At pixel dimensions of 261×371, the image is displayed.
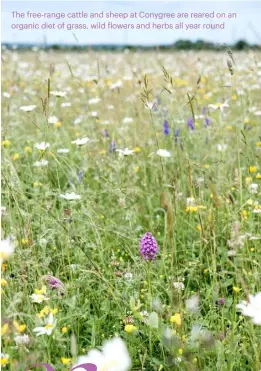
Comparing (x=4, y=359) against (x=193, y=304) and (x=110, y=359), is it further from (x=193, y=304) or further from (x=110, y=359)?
(x=193, y=304)

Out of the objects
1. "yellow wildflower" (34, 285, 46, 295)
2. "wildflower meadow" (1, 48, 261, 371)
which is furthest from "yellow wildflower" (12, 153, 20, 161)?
"yellow wildflower" (34, 285, 46, 295)

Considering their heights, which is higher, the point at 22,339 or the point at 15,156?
the point at 15,156

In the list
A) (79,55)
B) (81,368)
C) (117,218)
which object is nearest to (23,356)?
(81,368)

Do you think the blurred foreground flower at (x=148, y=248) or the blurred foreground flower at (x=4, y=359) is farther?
the blurred foreground flower at (x=148, y=248)

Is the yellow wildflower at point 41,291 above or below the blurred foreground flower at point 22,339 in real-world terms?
above

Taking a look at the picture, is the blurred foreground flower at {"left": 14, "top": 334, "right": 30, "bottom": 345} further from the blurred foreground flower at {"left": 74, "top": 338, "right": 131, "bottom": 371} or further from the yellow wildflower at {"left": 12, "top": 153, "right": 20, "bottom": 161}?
the yellow wildflower at {"left": 12, "top": 153, "right": 20, "bottom": 161}

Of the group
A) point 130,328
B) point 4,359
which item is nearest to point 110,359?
point 130,328

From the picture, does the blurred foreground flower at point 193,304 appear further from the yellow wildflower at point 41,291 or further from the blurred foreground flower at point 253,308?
the yellow wildflower at point 41,291

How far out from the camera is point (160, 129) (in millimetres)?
3500

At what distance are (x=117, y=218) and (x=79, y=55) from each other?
18.8 ft

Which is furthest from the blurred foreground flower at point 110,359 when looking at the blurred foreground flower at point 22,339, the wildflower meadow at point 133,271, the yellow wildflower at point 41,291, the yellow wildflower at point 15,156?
the yellow wildflower at point 15,156

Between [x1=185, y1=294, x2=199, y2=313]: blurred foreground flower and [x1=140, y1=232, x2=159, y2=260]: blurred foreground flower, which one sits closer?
[x1=185, y1=294, x2=199, y2=313]: blurred foreground flower

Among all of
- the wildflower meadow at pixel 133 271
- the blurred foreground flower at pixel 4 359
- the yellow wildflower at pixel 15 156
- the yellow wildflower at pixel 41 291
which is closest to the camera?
the blurred foreground flower at pixel 4 359

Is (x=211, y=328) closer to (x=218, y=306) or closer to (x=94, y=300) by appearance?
(x=218, y=306)
